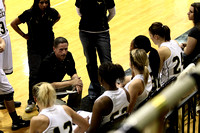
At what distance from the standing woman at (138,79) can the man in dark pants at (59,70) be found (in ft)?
2.73

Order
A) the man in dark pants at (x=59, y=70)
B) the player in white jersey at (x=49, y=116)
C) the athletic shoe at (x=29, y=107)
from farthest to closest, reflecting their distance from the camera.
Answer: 1. the athletic shoe at (x=29, y=107)
2. the man in dark pants at (x=59, y=70)
3. the player in white jersey at (x=49, y=116)

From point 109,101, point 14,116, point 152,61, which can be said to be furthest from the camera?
point 14,116

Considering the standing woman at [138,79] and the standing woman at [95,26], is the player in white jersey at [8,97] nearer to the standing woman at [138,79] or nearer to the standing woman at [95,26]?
the standing woman at [95,26]

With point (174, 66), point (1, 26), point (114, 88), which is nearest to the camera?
point (114, 88)

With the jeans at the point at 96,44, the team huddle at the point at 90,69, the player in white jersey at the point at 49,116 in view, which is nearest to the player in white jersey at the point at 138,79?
the team huddle at the point at 90,69

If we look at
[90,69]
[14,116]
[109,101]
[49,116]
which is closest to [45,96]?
[49,116]

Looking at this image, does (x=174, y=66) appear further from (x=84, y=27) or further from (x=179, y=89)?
(x=179, y=89)

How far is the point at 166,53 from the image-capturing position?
372 centimetres

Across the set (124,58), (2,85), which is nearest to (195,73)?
(2,85)

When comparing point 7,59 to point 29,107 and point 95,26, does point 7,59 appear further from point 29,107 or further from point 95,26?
point 95,26

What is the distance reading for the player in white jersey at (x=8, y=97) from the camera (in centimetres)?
396

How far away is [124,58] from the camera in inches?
232

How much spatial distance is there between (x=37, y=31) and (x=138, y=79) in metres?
1.73

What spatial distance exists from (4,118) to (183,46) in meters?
2.50
